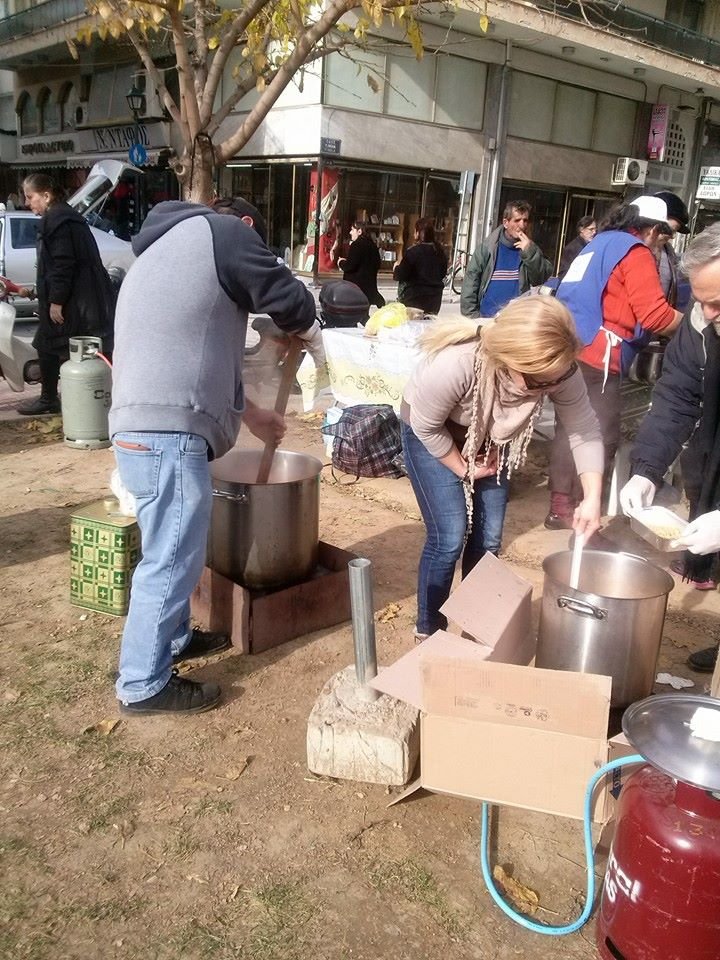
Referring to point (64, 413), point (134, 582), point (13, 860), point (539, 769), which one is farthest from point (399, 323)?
point (13, 860)

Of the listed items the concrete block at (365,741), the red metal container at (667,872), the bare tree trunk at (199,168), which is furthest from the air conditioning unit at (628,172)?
the red metal container at (667,872)

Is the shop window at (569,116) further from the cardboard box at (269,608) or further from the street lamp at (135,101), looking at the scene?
the cardboard box at (269,608)

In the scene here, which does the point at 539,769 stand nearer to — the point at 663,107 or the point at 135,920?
the point at 135,920

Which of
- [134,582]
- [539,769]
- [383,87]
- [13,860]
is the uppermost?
[383,87]

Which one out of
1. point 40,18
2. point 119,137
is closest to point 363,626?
point 119,137

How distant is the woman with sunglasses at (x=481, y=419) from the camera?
233cm

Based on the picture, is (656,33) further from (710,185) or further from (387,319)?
(387,319)

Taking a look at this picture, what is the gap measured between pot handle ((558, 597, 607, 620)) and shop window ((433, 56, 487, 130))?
48.2 feet

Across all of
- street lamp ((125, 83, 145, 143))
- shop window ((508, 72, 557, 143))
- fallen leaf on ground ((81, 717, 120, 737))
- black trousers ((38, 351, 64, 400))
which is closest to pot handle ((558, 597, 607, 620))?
fallen leaf on ground ((81, 717, 120, 737))

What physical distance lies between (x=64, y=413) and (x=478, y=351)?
4.29 m

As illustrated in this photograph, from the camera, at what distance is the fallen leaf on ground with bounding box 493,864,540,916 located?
2.01 meters

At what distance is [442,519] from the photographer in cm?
286

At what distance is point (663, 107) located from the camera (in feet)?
60.7

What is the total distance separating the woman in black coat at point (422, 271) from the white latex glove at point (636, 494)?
569cm
